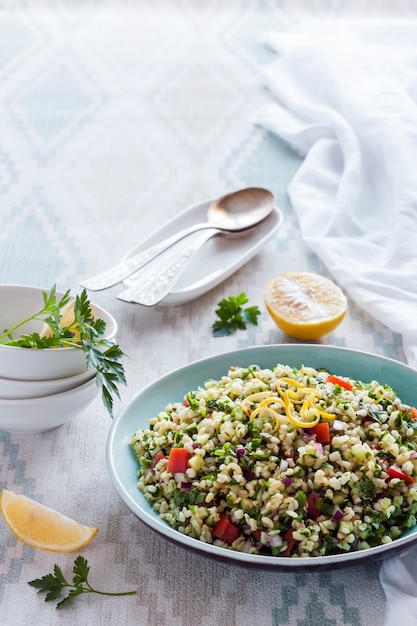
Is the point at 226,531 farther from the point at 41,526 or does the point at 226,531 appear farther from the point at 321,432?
the point at 41,526

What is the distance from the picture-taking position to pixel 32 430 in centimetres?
171

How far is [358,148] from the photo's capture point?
259cm

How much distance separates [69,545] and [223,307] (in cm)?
83

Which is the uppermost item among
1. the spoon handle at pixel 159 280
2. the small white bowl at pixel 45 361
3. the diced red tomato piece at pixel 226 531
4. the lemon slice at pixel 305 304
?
the small white bowl at pixel 45 361

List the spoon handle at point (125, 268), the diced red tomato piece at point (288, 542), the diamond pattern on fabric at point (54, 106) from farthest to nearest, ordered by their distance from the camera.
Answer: the diamond pattern on fabric at point (54, 106)
the spoon handle at point (125, 268)
the diced red tomato piece at point (288, 542)

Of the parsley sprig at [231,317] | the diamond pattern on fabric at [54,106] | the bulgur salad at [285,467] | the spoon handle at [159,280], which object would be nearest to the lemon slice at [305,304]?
the parsley sprig at [231,317]

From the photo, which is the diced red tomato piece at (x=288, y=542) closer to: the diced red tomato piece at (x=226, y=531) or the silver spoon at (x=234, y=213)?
the diced red tomato piece at (x=226, y=531)

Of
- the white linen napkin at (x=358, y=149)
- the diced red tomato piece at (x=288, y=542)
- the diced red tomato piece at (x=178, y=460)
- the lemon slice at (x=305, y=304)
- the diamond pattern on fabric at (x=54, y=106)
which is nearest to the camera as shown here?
the diced red tomato piece at (x=288, y=542)

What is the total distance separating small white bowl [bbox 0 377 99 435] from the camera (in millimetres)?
1588

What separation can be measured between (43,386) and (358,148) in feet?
4.87

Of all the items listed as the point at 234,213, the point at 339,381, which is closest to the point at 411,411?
the point at 339,381

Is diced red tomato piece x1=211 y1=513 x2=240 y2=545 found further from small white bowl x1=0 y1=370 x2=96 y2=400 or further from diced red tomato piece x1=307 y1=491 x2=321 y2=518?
small white bowl x1=0 y1=370 x2=96 y2=400

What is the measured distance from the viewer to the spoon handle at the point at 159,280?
206 centimetres

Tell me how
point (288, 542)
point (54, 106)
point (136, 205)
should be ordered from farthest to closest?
point (54, 106) < point (136, 205) < point (288, 542)
